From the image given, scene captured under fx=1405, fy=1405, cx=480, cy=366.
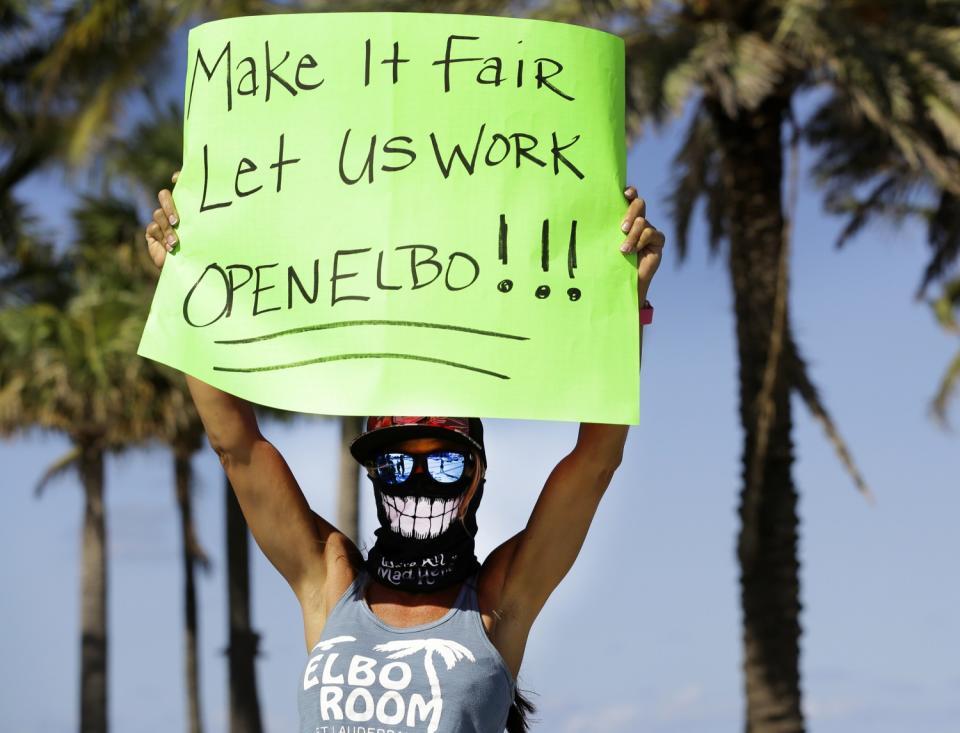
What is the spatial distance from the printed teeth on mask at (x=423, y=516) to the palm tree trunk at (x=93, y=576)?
60.2 ft

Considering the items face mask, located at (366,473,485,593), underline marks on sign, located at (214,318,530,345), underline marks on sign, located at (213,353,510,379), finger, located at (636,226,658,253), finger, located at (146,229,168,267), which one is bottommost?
face mask, located at (366,473,485,593)

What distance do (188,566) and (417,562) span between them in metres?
21.9

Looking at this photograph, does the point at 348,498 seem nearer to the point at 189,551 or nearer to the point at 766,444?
the point at 766,444

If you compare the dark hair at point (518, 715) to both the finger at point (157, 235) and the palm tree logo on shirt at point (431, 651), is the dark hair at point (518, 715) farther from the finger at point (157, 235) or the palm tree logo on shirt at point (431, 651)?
the finger at point (157, 235)

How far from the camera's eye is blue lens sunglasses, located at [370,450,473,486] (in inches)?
123

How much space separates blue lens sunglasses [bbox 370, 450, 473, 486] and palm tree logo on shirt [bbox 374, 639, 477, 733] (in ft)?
1.19

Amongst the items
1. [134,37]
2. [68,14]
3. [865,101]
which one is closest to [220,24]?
[865,101]

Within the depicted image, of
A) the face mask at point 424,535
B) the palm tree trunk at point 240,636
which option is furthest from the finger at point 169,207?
the palm tree trunk at point 240,636

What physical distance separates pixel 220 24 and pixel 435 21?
519 mm

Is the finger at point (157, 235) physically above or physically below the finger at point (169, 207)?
below

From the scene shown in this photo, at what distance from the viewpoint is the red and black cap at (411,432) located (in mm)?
3096

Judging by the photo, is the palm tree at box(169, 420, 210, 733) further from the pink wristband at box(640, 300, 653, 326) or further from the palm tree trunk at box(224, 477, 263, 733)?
the pink wristband at box(640, 300, 653, 326)

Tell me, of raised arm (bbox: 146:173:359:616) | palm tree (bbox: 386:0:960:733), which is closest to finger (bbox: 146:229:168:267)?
raised arm (bbox: 146:173:359:616)

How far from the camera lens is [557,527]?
123 inches
